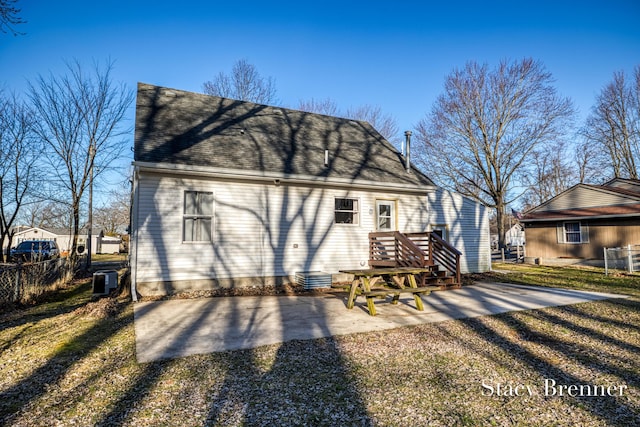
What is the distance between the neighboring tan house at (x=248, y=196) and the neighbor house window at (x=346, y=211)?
3 cm

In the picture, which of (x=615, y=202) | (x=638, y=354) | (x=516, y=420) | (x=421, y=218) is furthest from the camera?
(x=615, y=202)

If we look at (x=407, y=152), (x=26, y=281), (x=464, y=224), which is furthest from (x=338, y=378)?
(x=464, y=224)

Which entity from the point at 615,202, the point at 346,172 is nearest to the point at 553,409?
the point at 346,172

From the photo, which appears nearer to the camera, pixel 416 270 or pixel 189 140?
pixel 416 270

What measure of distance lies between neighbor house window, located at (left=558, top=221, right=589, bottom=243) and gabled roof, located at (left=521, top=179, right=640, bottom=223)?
565 millimetres

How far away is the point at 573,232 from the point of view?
2059 cm

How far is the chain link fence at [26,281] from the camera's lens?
861 centimetres

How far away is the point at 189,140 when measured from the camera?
1057 cm

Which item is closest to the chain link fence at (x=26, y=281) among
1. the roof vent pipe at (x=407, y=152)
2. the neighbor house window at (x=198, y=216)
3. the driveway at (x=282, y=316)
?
the driveway at (x=282, y=316)

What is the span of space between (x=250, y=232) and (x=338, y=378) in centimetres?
681

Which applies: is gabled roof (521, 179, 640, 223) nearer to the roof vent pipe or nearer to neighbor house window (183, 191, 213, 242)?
the roof vent pipe

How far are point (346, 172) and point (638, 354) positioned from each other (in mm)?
8348

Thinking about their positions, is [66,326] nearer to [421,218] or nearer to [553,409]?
[553,409]

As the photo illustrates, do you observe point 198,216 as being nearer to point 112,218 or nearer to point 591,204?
point 591,204
